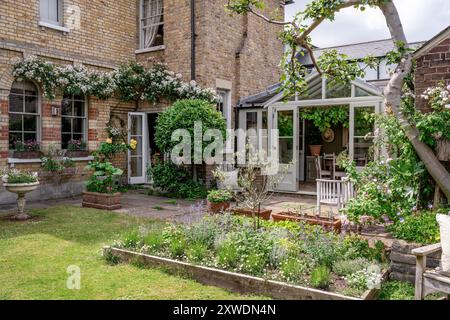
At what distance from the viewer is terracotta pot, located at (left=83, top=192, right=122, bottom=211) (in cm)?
915

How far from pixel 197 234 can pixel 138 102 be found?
828 centimetres

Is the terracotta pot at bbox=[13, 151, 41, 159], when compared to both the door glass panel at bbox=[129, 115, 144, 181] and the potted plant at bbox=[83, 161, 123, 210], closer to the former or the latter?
the potted plant at bbox=[83, 161, 123, 210]

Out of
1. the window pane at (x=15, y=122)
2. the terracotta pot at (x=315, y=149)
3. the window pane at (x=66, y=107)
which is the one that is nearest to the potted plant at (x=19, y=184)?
the window pane at (x=15, y=122)

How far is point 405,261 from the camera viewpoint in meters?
4.49

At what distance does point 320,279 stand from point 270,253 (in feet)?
2.67

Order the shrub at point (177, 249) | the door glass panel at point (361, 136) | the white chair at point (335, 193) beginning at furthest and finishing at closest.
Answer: the door glass panel at point (361, 136), the white chair at point (335, 193), the shrub at point (177, 249)

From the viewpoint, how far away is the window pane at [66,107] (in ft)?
36.2

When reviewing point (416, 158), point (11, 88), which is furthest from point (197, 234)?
point (11, 88)

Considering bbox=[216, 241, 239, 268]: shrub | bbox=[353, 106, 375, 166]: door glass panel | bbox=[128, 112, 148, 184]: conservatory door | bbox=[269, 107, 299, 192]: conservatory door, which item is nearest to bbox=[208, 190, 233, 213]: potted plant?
bbox=[216, 241, 239, 268]: shrub

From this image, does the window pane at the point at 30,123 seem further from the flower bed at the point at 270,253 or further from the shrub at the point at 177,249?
the shrub at the point at 177,249

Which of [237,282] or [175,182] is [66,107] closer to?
[175,182]

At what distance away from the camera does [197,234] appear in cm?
541

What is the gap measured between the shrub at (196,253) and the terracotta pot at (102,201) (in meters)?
4.67
